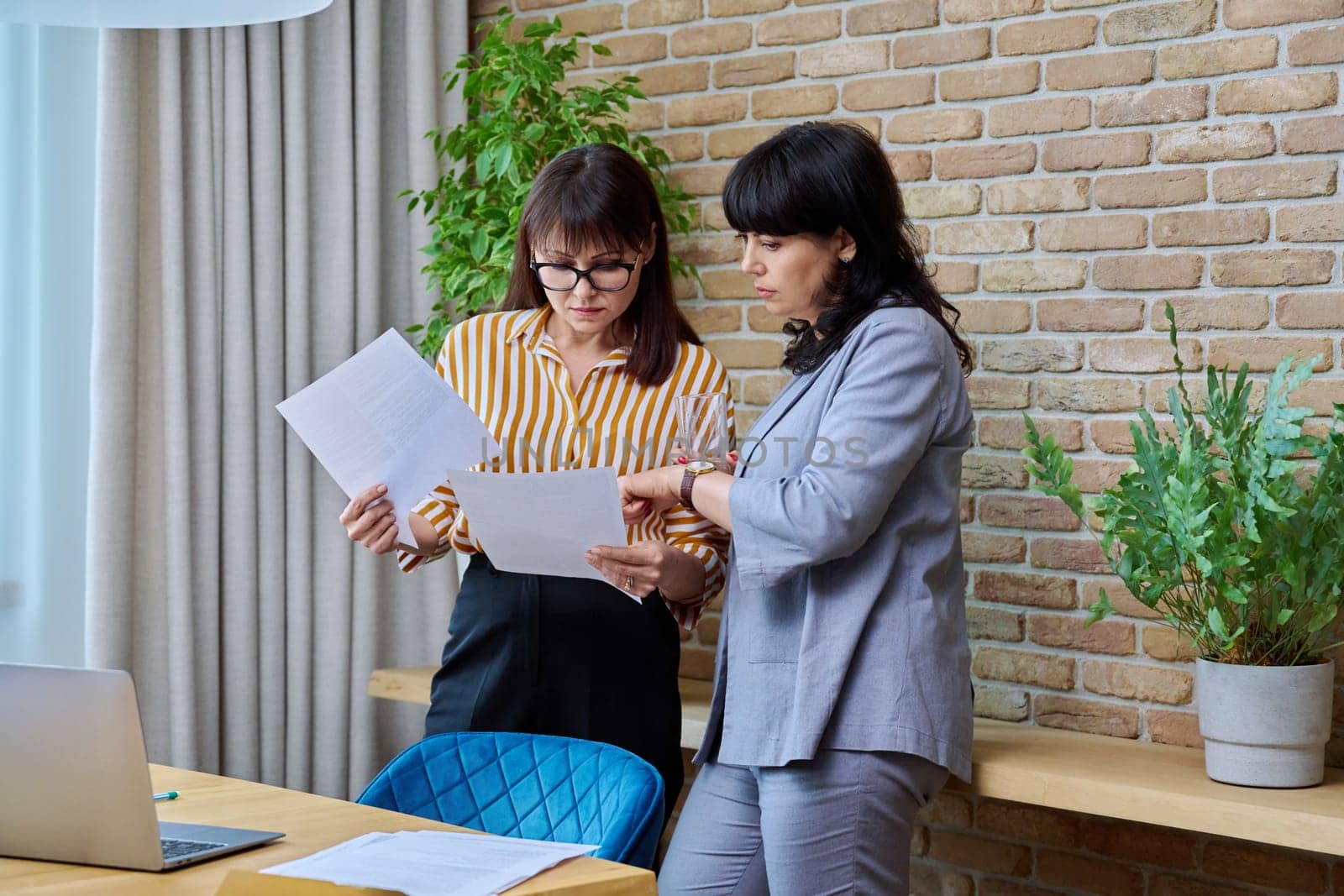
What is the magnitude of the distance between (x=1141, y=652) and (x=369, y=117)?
6.92 feet

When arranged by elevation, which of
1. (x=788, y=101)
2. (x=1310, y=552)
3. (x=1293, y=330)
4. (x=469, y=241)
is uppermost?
(x=788, y=101)

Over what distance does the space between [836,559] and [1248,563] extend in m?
0.68

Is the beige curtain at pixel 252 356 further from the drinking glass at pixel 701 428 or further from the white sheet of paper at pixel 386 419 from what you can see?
the drinking glass at pixel 701 428

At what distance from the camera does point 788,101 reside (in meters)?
2.91

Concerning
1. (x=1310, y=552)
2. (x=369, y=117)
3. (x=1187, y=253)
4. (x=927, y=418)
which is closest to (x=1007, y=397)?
(x=1187, y=253)

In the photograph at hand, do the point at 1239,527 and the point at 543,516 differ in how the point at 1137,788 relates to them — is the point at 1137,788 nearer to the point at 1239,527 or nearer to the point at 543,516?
the point at 1239,527

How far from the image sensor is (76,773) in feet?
4.20

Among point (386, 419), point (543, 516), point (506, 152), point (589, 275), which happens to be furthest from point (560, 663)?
point (506, 152)

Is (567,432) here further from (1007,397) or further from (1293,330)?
(1293,330)

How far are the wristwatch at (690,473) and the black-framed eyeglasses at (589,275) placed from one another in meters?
0.36

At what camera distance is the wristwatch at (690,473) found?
6.21 feet

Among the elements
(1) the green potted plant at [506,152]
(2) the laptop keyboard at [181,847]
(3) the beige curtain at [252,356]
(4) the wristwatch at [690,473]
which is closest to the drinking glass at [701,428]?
(4) the wristwatch at [690,473]

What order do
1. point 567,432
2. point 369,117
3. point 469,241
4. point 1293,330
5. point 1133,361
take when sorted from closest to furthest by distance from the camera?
point 567,432 → point 1293,330 → point 1133,361 → point 469,241 → point 369,117

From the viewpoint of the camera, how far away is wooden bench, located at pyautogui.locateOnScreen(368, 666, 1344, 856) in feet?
6.38
